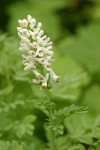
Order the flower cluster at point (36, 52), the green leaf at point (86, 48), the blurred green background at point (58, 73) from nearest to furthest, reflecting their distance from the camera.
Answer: the flower cluster at point (36, 52) < the blurred green background at point (58, 73) < the green leaf at point (86, 48)

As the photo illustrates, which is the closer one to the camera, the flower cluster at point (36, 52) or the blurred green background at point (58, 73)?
the flower cluster at point (36, 52)

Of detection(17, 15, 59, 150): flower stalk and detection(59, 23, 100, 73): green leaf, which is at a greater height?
detection(59, 23, 100, 73): green leaf

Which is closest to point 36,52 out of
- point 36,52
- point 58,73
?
point 36,52

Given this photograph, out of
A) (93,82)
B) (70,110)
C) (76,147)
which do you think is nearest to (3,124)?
(76,147)

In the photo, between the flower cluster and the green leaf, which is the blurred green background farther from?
the flower cluster

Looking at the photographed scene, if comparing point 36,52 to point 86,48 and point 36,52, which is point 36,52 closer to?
point 36,52

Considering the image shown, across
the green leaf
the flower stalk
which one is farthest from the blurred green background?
the flower stalk

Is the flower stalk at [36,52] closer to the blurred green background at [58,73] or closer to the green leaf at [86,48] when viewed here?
the blurred green background at [58,73]

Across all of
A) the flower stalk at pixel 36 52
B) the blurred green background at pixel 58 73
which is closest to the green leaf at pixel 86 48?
the blurred green background at pixel 58 73
